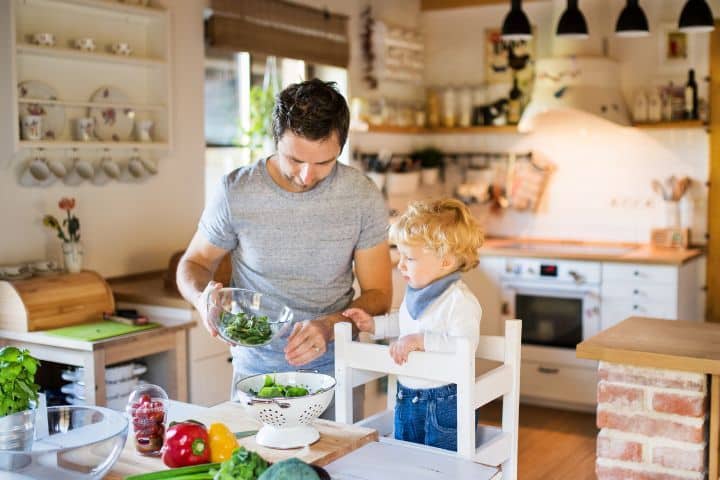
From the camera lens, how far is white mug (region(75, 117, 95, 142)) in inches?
154

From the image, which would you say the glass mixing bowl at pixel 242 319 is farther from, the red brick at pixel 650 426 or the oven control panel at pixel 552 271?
the oven control panel at pixel 552 271

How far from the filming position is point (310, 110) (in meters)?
2.30

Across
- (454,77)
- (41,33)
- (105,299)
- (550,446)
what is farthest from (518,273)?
(41,33)

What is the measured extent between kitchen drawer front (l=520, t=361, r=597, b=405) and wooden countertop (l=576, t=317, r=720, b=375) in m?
2.26

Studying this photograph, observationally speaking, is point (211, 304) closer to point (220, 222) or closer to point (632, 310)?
point (220, 222)

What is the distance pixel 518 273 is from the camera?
211 inches

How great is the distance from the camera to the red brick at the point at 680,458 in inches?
106

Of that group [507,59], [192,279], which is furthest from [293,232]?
[507,59]

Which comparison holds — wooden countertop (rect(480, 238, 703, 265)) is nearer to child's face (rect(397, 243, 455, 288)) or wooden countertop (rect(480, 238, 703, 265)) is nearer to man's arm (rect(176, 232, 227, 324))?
child's face (rect(397, 243, 455, 288))

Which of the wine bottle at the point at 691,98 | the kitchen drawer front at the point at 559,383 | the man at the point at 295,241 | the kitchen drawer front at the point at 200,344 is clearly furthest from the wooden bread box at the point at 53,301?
the wine bottle at the point at 691,98

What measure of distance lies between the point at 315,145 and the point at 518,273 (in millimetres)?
3241

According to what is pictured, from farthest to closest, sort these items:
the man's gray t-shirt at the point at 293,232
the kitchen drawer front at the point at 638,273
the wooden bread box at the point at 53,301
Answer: the kitchen drawer front at the point at 638,273 < the wooden bread box at the point at 53,301 < the man's gray t-shirt at the point at 293,232

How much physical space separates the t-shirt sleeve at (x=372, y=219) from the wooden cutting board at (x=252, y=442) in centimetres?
60

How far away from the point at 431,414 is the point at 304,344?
1.33ft
